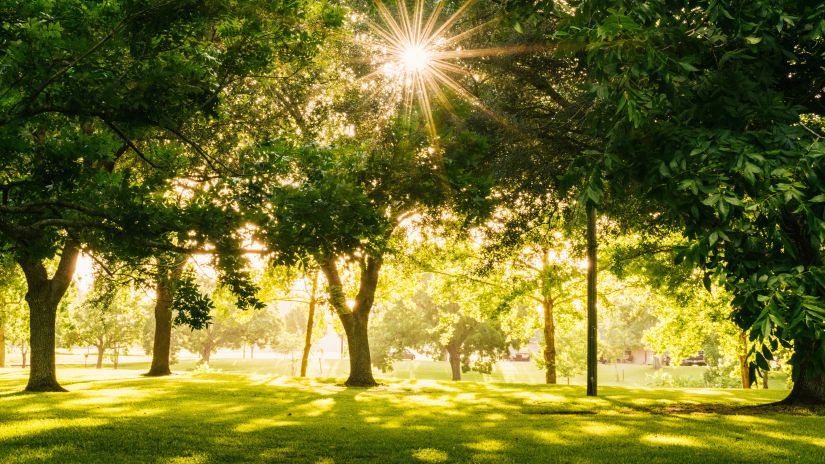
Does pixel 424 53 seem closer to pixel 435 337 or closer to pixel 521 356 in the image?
pixel 435 337

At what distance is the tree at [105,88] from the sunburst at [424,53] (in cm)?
484

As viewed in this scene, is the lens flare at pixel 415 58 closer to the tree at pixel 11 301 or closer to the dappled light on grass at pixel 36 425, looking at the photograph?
the dappled light on grass at pixel 36 425

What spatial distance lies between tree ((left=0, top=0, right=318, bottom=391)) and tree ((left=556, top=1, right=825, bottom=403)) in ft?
15.7

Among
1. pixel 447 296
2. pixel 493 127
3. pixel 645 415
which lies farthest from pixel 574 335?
pixel 493 127

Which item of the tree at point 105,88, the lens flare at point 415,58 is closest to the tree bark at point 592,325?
the lens flare at point 415,58

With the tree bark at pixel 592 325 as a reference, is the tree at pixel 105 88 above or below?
above

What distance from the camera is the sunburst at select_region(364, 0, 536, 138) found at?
13.4 meters

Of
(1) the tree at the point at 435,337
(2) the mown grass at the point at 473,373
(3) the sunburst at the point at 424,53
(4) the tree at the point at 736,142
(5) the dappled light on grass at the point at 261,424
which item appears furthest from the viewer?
(2) the mown grass at the point at 473,373

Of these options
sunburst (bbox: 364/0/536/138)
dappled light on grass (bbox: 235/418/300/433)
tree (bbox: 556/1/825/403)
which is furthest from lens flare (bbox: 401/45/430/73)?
dappled light on grass (bbox: 235/418/300/433)

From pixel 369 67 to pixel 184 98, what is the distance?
904 centimetres

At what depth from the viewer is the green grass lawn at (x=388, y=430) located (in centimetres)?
916

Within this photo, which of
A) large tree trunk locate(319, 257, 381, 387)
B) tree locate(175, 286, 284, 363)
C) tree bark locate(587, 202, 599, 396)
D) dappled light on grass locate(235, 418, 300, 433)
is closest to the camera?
dappled light on grass locate(235, 418, 300, 433)

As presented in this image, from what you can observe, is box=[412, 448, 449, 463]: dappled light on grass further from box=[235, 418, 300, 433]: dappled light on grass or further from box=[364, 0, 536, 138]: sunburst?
box=[364, 0, 536, 138]: sunburst

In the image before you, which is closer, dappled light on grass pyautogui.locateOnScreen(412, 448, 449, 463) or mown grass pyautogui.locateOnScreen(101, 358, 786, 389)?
dappled light on grass pyautogui.locateOnScreen(412, 448, 449, 463)
